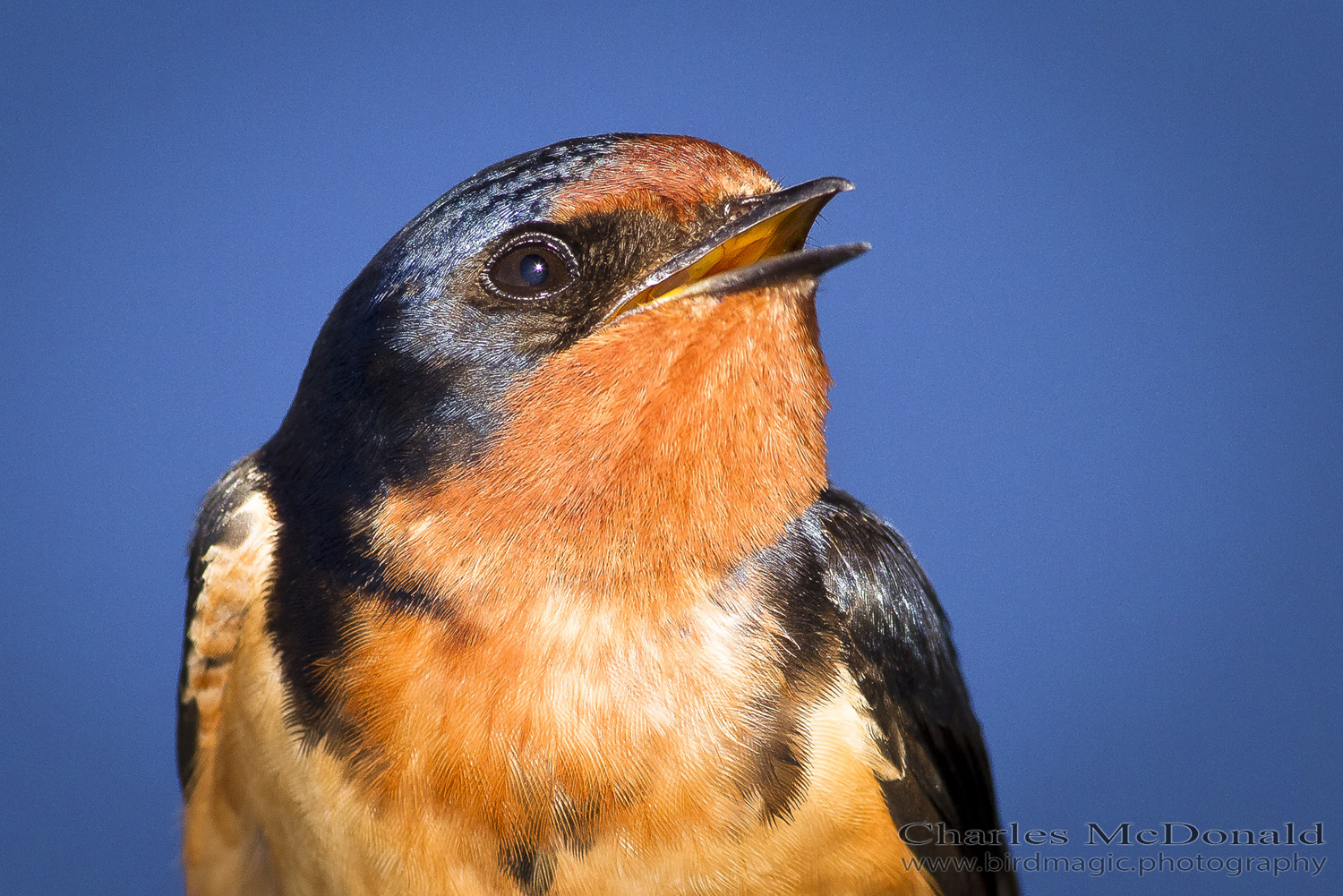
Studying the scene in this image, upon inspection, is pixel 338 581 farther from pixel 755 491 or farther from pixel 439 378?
pixel 755 491

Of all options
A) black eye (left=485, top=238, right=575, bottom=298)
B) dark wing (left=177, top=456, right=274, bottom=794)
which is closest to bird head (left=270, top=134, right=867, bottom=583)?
black eye (left=485, top=238, right=575, bottom=298)

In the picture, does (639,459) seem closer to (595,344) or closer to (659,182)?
(595,344)

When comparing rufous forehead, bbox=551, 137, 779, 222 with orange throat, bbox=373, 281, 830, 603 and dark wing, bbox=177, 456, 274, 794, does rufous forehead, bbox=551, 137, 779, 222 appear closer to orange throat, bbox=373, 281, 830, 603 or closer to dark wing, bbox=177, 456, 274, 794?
orange throat, bbox=373, 281, 830, 603

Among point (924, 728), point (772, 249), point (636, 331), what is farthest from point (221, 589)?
point (924, 728)

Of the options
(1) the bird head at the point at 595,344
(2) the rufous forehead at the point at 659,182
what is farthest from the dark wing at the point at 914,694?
(2) the rufous forehead at the point at 659,182

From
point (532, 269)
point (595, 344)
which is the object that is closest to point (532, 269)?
point (532, 269)

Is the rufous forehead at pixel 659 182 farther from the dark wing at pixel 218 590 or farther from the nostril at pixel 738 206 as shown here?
the dark wing at pixel 218 590

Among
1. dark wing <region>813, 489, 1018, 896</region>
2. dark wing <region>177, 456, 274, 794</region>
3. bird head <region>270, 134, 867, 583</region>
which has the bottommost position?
dark wing <region>813, 489, 1018, 896</region>
